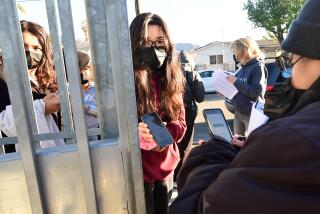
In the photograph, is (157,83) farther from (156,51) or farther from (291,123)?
(291,123)

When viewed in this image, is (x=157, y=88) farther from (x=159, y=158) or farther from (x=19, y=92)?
(x=19, y=92)

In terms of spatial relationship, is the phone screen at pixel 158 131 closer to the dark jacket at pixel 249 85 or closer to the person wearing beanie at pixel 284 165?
the person wearing beanie at pixel 284 165

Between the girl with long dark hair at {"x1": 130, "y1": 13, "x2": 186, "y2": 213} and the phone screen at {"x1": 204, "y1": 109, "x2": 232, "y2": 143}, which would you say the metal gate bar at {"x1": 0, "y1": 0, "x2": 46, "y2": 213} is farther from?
the girl with long dark hair at {"x1": 130, "y1": 13, "x2": 186, "y2": 213}

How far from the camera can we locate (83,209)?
1023 mm

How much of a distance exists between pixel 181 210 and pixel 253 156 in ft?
1.02

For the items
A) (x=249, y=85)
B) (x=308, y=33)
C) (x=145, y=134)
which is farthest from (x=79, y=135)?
(x=249, y=85)

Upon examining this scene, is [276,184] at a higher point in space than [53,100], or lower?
lower

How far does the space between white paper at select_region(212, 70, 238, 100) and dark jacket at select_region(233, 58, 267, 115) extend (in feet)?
0.87

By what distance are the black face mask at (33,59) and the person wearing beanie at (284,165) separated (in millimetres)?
1107

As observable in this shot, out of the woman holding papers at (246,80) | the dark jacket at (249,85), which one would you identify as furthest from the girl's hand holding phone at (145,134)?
the dark jacket at (249,85)

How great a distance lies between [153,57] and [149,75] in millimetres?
115

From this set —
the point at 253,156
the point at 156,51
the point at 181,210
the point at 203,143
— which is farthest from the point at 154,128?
the point at 156,51

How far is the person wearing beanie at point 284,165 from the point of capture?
775mm

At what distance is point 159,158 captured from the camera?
194cm
